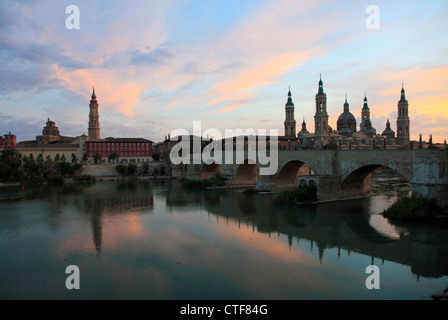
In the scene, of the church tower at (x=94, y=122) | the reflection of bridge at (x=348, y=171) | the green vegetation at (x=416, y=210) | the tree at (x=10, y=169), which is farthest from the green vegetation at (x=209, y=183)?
the church tower at (x=94, y=122)

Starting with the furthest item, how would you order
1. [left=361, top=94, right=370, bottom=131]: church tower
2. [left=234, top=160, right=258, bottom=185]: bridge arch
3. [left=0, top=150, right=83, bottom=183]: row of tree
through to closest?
1. [left=361, top=94, right=370, bottom=131]: church tower
2. [left=0, top=150, right=83, bottom=183]: row of tree
3. [left=234, top=160, right=258, bottom=185]: bridge arch

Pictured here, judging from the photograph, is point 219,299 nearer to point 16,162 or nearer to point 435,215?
point 435,215

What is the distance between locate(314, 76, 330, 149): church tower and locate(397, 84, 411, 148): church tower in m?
14.5

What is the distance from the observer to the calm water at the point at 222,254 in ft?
27.2

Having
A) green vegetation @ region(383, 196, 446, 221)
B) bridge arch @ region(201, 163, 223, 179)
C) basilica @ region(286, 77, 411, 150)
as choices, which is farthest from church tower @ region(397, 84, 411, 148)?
green vegetation @ region(383, 196, 446, 221)

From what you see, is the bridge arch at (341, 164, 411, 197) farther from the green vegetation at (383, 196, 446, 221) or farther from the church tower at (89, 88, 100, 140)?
the church tower at (89, 88, 100, 140)

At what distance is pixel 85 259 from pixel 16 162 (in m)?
37.0

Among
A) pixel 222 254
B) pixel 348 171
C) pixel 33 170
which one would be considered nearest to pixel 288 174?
pixel 348 171

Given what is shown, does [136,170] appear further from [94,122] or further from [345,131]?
[345,131]

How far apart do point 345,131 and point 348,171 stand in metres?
43.7

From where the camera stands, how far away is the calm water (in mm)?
8289

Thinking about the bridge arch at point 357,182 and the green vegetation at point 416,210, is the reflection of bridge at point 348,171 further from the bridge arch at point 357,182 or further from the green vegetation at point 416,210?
the green vegetation at point 416,210

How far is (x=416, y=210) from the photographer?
14.2 metres
